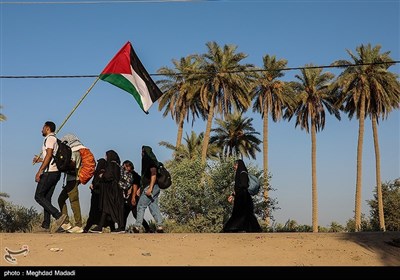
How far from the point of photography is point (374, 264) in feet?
28.0

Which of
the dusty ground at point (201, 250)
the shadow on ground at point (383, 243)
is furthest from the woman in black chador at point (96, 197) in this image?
the shadow on ground at point (383, 243)

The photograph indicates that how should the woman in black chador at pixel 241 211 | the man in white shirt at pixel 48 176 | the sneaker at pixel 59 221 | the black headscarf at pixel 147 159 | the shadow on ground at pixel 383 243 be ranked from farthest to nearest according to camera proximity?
the woman in black chador at pixel 241 211 → the black headscarf at pixel 147 159 → the sneaker at pixel 59 221 → the man in white shirt at pixel 48 176 → the shadow on ground at pixel 383 243

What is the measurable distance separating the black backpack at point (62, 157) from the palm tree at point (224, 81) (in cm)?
3530

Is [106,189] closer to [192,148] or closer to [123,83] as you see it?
[123,83]

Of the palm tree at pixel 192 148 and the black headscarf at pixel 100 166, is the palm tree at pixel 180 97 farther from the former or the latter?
the black headscarf at pixel 100 166

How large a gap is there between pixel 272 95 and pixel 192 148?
29.1 ft

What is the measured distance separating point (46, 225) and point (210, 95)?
3663 cm

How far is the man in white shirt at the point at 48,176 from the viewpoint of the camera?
1127 cm

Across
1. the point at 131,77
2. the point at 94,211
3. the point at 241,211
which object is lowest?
the point at 94,211

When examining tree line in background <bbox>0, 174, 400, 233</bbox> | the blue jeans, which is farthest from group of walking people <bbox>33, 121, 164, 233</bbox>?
tree line in background <bbox>0, 174, 400, 233</bbox>

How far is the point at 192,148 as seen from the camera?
5425cm

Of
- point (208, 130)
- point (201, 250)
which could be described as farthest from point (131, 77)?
point (208, 130)

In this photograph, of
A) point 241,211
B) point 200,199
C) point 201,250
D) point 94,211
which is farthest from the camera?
point 200,199
